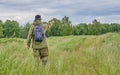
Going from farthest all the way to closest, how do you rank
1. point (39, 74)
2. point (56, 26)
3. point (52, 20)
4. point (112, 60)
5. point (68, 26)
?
1. point (56, 26)
2. point (68, 26)
3. point (52, 20)
4. point (112, 60)
5. point (39, 74)

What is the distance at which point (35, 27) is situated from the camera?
11.8 meters

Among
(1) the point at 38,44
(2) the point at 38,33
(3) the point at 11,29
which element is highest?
(2) the point at 38,33

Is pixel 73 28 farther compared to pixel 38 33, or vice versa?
pixel 73 28

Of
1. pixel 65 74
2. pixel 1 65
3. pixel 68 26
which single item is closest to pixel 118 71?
pixel 65 74

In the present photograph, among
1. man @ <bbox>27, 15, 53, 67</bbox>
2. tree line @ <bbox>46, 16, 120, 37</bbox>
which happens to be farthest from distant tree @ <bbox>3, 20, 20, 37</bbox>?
tree line @ <bbox>46, 16, 120, 37</bbox>

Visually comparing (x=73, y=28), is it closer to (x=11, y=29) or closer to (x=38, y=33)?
(x=11, y=29)

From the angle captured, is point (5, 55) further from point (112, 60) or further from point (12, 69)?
point (112, 60)

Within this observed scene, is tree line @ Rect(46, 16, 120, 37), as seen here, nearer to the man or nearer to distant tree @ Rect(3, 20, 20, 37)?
distant tree @ Rect(3, 20, 20, 37)

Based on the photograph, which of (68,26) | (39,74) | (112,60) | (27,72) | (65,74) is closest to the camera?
(27,72)

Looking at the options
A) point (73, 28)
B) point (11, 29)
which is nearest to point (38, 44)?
point (11, 29)

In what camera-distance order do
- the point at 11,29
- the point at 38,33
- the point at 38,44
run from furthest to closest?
the point at 11,29 < the point at 38,44 < the point at 38,33

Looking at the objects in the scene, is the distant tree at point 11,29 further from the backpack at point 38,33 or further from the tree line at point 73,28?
the tree line at point 73,28

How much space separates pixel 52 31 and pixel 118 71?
353 feet

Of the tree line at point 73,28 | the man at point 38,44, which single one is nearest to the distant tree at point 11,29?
the man at point 38,44
